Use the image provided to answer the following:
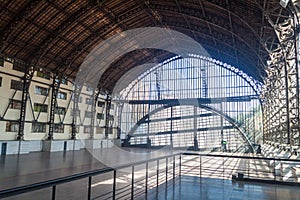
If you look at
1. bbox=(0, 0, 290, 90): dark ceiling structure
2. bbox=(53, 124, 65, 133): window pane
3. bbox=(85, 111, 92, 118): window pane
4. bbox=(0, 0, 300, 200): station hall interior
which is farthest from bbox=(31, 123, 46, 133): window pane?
bbox=(85, 111, 92, 118): window pane

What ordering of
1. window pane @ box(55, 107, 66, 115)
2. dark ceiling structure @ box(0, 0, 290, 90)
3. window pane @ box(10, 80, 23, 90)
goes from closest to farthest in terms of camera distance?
dark ceiling structure @ box(0, 0, 290, 90), window pane @ box(10, 80, 23, 90), window pane @ box(55, 107, 66, 115)

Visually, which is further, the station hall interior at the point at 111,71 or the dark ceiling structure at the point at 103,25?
the dark ceiling structure at the point at 103,25

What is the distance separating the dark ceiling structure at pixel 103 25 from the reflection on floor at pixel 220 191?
16276 mm

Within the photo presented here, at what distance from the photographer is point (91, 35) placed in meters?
37.4

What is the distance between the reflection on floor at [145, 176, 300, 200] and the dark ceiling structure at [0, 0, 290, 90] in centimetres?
1628

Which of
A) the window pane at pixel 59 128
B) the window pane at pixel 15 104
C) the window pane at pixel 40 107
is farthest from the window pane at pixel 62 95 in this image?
the window pane at pixel 15 104

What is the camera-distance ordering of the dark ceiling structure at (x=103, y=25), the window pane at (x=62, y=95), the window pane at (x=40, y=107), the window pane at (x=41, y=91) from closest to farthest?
the dark ceiling structure at (x=103, y=25)
the window pane at (x=40, y=107)
the window pane at (x=41, y=91)
the window pane at (x=62, y=95)

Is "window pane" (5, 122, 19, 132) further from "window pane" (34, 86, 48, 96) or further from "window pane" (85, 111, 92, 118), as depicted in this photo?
"window pane" (85, 111, 92, 118)

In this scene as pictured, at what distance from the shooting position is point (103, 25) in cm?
3631

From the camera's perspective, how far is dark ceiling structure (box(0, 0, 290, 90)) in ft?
87.6

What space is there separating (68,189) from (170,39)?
120 ft

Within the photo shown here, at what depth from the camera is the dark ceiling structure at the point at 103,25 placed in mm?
26703

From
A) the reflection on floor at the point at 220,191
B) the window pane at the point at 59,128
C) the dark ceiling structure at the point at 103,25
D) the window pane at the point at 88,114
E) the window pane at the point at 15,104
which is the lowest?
the reflection on floor at the point at 220,191

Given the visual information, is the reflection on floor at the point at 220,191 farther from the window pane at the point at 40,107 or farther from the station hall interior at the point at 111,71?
the window pane at the point at 40,107
